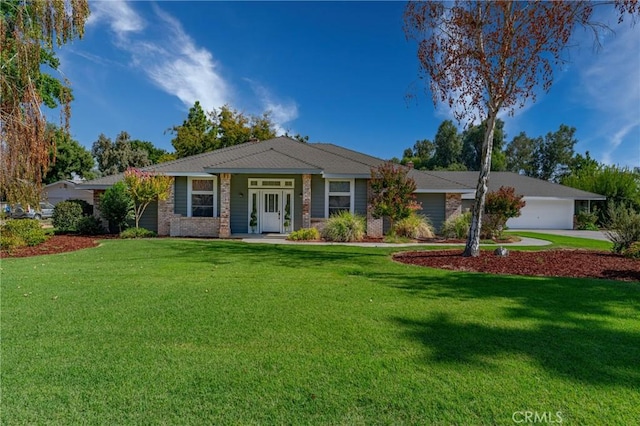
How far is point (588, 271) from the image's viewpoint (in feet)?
→ 25.0

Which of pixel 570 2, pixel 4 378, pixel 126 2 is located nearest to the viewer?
pixel 4 378

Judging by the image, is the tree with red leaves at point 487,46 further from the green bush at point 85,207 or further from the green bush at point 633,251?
the green bush at point 85,207

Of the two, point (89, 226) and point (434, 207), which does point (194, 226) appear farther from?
point (434, 207)

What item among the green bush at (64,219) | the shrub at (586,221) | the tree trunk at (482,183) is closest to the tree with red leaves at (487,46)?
the tree trunk at (482,183)

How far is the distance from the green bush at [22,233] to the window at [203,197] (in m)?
5.97

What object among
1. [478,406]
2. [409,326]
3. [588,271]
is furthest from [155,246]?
[588,271]

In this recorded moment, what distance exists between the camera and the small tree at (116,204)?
48.4ft

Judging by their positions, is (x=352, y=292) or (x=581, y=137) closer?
(x=352, y=292)

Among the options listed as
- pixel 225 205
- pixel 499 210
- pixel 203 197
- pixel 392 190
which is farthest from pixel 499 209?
pixel 203 197

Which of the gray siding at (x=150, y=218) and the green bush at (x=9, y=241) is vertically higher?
the gray siding at (x=150, y=218)

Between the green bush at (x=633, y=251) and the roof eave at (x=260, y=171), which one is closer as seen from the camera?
the green bush at (x=633, y=251)

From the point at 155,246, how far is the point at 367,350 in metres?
10.3

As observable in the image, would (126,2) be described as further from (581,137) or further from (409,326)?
(581,137)

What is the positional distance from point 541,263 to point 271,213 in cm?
1161
